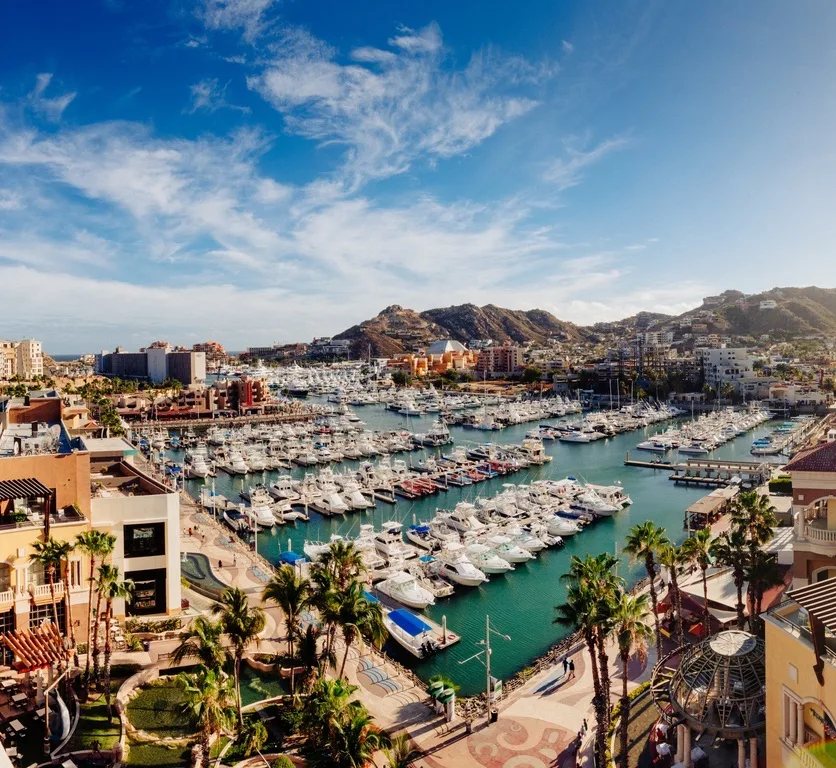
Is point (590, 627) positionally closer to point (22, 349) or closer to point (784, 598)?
point (784, 598)

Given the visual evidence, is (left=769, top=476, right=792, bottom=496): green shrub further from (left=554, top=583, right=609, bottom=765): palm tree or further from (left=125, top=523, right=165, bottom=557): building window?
(left=125, top=523, right=165, bottom=557): building window

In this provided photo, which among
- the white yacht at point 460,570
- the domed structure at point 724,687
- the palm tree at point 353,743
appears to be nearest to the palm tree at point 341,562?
the palm tree at point 353,743

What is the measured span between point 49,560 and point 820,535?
86.2 feet

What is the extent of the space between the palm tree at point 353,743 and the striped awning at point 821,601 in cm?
Result: 1004

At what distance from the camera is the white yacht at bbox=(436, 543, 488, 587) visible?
3641 cm

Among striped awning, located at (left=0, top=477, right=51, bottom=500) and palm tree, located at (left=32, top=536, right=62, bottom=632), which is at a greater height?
striped awning, located at (left=0, top=477, right=51, bottom=500)

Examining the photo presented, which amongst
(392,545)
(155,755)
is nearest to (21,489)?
(155,755)

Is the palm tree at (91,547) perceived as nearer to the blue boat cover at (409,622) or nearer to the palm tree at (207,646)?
the palm tree at (207,646)

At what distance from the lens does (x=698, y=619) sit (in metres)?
27.6

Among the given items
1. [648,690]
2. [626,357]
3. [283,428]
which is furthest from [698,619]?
[626,357]

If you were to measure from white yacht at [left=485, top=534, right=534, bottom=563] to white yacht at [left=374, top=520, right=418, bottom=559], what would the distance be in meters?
5.35

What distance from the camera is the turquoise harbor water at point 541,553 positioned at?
29.4 m

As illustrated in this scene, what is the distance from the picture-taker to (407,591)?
3353 centimetres

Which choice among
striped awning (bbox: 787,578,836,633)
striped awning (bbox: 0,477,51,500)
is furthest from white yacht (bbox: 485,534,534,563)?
striped awning (bbox: 0,477,51,500)
